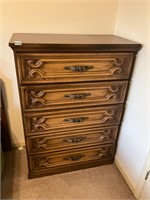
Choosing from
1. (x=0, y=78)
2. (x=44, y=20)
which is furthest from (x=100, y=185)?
(x=44, y=20)

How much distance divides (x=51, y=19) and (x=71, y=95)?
2.13 feet

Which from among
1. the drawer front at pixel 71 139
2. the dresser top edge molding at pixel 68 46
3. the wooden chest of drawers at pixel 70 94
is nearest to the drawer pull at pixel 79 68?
the wooden chest of drawers at pixel 70 94

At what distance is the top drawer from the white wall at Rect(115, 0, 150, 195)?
11 cm

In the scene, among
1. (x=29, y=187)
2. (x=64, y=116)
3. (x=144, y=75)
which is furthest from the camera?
(x=29, y=187)

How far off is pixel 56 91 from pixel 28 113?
25 centimetres

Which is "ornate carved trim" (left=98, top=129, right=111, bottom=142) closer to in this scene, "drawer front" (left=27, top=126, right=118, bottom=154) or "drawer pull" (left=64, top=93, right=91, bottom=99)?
"drawer front" (left=27, top=126, right=118, bottom=154)

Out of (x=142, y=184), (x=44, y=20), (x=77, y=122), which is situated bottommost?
(x=142, y=184)

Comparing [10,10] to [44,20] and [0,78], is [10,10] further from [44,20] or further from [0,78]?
[0,78]

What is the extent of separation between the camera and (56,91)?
47.8 inches

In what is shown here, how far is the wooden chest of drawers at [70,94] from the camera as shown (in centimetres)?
110

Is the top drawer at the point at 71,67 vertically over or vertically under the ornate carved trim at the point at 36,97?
over

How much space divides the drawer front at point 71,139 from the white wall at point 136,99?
141mm

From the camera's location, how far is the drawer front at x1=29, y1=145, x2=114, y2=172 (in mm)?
1469

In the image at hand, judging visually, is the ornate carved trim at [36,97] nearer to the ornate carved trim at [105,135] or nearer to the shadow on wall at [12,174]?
the ornate carved trim at [105,135]
